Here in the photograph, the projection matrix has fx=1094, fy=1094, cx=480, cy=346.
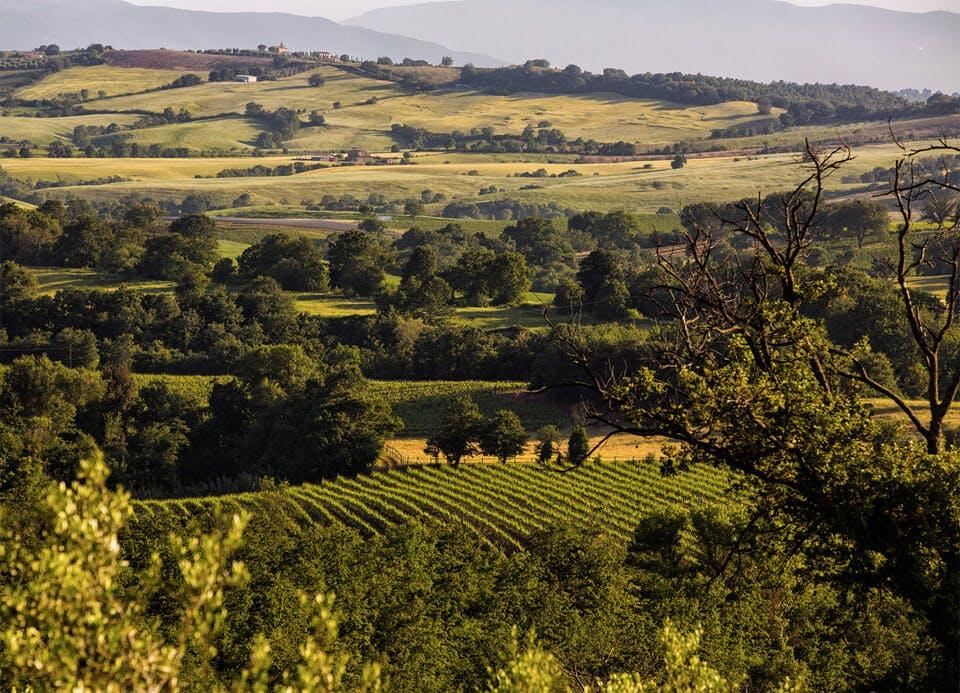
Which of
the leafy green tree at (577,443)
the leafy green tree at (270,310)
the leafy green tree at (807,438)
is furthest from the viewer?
the leafy green tree at (270,310)

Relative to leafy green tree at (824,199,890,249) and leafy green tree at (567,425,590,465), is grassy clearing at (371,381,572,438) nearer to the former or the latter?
leafy green tree at (567,425,590,465)

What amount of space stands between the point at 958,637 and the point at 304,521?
42.8 metres

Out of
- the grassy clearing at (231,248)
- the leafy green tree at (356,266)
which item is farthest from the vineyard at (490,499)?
the grassy clearing at (231,248)

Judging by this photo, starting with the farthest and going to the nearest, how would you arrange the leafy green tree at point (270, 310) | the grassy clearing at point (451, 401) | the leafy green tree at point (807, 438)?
the leafy green tree at point (270, 310) → the grassy clearing at point (451, 401) → the leafy green tree at point (807, 438)

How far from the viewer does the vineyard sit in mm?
53500

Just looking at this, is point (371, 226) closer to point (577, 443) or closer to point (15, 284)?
point (15, 284)

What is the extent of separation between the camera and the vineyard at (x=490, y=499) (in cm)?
5350

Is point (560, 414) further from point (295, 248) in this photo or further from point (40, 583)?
point (40, 583)

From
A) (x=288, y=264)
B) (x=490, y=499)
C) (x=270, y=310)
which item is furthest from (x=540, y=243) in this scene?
(x=490, y=499)

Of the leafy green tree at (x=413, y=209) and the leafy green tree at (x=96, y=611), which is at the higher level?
the leafy green tree at (x=96, y=611)

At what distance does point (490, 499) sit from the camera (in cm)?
5781

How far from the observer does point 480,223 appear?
6678 inches

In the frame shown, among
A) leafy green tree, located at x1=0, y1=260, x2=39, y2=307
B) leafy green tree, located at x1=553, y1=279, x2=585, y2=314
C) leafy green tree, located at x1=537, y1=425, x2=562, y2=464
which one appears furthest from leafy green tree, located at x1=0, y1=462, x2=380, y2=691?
leafy green tree, located at x1=0, y1=260, x2=39, y2=307

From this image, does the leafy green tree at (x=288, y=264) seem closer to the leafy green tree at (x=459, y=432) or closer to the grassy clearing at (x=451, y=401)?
the grassy clearing at (x=451, y=401)
